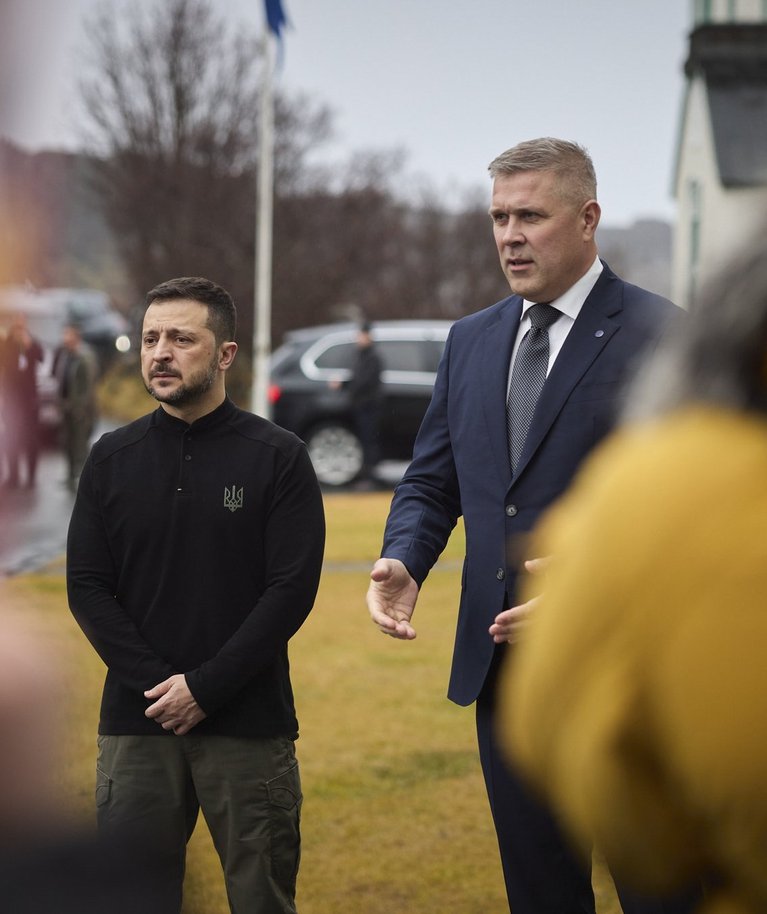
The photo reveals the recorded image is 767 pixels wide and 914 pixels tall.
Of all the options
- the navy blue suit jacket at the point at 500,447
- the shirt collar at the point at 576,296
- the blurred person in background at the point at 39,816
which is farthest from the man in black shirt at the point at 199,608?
the blurred person in background at the point at 39,816

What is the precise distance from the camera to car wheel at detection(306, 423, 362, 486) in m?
15.7

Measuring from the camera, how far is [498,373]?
2.77 metres

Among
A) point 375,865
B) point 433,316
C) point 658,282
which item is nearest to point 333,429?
point 375,865

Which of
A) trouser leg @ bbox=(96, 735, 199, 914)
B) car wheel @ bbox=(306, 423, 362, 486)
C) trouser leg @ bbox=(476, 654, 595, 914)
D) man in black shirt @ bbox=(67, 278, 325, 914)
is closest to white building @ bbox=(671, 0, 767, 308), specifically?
car wheel @ bbox=(306, 423, 362, 486)

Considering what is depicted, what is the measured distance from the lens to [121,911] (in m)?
0.93

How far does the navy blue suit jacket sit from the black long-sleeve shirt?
27 centimetres

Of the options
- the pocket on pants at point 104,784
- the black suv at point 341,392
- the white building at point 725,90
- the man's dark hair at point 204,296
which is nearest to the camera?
the pocket on pants at point 104,784

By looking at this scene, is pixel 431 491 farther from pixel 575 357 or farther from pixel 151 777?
pixel 151 777

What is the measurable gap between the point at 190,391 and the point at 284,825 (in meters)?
0.94

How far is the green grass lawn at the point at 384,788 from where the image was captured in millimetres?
4082

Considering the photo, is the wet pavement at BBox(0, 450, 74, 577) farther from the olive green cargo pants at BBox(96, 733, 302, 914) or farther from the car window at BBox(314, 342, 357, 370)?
the car window at BBox(314, 342, 357, 370)

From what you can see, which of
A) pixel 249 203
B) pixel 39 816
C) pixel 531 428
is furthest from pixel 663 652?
pixel 249 203

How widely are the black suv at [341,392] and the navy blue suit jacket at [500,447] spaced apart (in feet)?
41.5

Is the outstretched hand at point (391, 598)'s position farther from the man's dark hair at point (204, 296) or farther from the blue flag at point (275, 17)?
the blue flag at point (275, 17)
